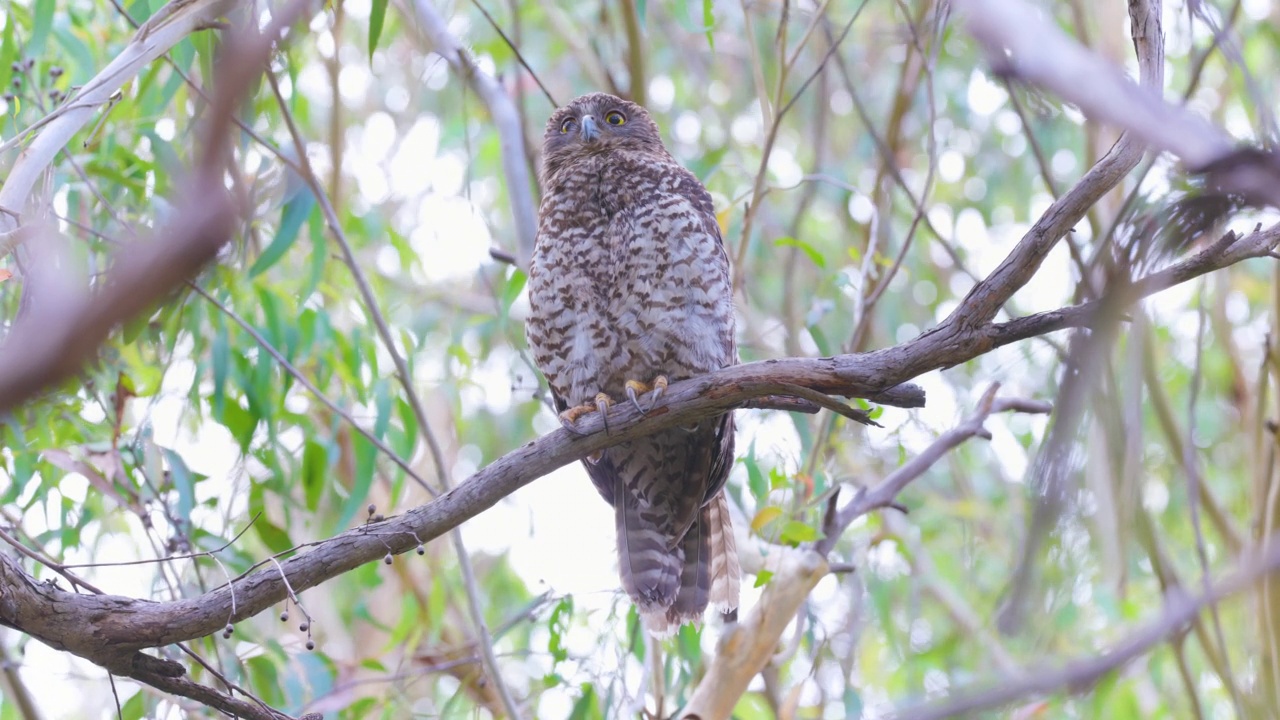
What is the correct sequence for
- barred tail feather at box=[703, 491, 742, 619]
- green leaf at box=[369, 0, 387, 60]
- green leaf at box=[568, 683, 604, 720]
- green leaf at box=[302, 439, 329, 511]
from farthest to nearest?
green leaf at box=[302, 439, 329, 511], green leaf at box=[568, 683, 604, 720], barred tail feather at box=[703, 491, 742, 619], green leaf at box=[369, 0, 387, 60]

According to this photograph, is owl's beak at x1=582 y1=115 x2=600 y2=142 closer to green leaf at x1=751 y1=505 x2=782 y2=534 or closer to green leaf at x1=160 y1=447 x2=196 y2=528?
green leaf at x1=751 y1=505 x2=782 y2=534

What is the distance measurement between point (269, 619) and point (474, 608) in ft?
8.60

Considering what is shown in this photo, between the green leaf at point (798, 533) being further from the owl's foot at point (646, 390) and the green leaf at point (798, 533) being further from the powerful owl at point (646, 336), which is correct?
the owl's foot at point (646, 390)

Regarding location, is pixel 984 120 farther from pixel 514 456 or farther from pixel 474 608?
pixel 514 456

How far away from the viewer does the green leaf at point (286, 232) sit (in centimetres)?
384

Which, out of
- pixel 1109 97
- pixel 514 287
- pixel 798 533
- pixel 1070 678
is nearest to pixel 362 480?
pixel 514 287

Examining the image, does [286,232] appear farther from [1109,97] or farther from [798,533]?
[1109,97]

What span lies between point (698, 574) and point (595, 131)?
161cm

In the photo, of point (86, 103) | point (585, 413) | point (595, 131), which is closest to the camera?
point (86, 103)

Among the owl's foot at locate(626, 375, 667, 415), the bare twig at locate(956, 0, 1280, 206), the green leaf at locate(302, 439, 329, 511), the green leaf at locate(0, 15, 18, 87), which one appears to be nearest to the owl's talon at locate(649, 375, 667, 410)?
the owl's foot at locate(626, 375, 667, 415)

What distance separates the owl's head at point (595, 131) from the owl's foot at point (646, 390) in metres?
1.03

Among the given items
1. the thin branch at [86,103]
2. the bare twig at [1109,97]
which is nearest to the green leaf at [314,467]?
the thin branch at [86,103]

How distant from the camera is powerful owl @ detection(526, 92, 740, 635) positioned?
11.7 feet

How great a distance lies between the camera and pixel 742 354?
19.9 ft
